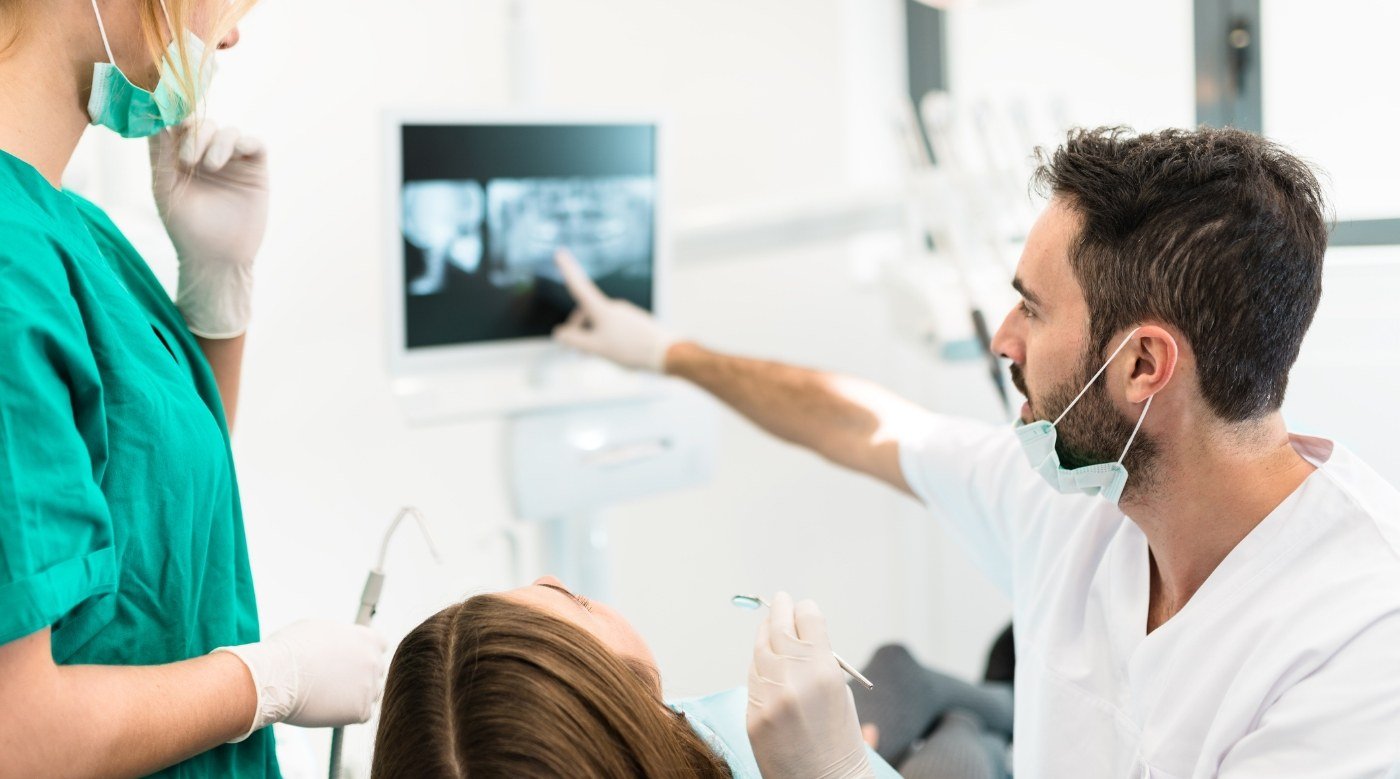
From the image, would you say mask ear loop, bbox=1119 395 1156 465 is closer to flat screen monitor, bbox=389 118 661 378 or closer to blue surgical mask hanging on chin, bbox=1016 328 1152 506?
blue surgical mask hanging on chin, bbox=1016 328 1152 506

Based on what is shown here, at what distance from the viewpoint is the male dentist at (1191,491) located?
1.18 m

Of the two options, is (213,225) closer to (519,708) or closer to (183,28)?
(183,28)

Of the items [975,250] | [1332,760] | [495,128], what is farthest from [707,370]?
[1332,760]

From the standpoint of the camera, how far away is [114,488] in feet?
3.47

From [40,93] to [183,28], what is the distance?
5.2 inches

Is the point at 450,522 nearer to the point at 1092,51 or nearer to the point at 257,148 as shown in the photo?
the point at 257,148

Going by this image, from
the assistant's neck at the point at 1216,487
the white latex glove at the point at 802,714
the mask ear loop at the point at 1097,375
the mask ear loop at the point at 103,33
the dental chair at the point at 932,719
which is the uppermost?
the mask ear loop at the point at 103,33

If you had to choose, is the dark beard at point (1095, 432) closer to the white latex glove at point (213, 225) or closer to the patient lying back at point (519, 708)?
the patient lying back at point (519, 708)

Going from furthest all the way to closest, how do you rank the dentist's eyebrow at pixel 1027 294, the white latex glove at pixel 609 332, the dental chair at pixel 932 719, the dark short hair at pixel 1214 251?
the white latex glove at pixel 609 332
the dental chair at pixel 932 719
the dentist's eyebrow at pixel 1027 294
the dark short hair at pixel 1214 251

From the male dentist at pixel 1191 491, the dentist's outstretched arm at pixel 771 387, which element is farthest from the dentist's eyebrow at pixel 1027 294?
the dentist's outstretched arm at pixel 771 387

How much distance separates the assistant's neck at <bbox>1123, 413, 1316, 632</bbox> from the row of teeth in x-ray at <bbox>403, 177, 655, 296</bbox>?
3.42 ft

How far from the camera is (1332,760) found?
112cm

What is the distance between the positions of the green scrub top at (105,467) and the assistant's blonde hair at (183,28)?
15 centimetres

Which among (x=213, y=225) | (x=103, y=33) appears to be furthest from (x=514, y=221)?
(x=103, y=33)
